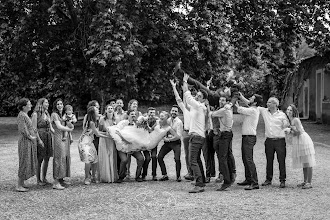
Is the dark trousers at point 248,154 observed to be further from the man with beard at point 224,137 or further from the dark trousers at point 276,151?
the dark trousers at point 276,151

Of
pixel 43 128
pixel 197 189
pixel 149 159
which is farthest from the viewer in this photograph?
pixel 149 159

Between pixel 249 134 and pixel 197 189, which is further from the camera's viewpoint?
pixel 249 134

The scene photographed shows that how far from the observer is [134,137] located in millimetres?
10500

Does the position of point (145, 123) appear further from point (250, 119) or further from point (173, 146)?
point (250, 119)

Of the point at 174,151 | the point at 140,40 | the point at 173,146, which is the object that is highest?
the point at 140,40

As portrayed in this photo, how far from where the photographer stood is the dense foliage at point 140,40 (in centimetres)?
2142

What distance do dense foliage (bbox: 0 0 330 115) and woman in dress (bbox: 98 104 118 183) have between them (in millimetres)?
10175

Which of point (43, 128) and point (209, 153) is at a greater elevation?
point (43, 128)

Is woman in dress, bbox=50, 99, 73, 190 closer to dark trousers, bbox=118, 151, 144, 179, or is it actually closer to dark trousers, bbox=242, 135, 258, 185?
dark trousers, bbox=118, 151, 144, 179

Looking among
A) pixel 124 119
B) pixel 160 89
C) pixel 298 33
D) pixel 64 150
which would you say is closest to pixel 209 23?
pixel 160 89

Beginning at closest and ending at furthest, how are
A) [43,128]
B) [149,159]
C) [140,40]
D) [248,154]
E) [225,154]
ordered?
[225,154] < [248,154] < [43,128] < [149,159] < [140,40]

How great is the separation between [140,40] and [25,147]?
45.0ft

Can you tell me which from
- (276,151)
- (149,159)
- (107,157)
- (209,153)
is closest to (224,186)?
(209,153)

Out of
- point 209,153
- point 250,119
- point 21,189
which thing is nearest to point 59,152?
point 21,189
